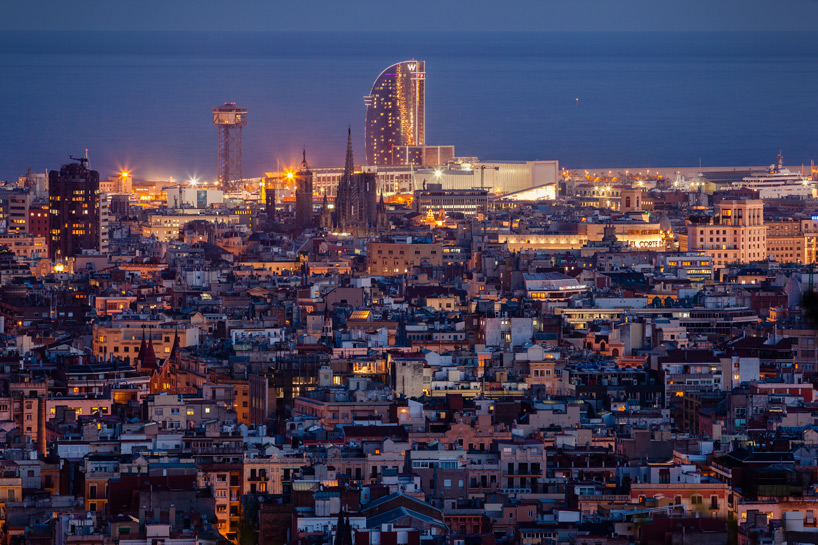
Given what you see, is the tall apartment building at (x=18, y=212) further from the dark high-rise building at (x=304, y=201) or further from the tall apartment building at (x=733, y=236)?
the tall apartment building at (x=733, y=236)

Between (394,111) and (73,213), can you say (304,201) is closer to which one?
(73,213)

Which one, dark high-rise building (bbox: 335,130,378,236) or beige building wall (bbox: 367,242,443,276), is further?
dark high-rise building (bbox: 335,130,378,236)

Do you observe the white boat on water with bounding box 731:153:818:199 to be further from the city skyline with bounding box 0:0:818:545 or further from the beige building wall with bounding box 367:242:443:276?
the beige building wall with bounding box 367:242:443:276

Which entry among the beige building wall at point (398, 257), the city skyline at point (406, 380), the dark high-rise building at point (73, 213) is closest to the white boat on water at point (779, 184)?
the city skyline at point (406, 380)

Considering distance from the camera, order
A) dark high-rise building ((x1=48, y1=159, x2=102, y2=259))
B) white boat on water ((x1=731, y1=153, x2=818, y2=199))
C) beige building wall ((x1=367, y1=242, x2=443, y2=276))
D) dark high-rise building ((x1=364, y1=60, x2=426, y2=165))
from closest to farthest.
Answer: beige building wall ((x1=367, y1=242, x2=443, y2=276))
dark high-rise building ((x1=48, y1=159, x2=102, y2=259))
white boat on water ((x1=731, y1=153, x2=818, y2=199))
dark high-rise building ((x1=364, y1=60, x2=426, y2=165))

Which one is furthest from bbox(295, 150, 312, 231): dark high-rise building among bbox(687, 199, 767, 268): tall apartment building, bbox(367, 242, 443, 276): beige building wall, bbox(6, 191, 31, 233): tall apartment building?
bbox(367, 242, 443, 276): beige building wall

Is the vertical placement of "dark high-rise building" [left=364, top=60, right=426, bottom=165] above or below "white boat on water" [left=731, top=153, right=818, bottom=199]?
above

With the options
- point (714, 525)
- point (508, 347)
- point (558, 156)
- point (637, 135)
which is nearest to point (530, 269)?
point (508, 347)

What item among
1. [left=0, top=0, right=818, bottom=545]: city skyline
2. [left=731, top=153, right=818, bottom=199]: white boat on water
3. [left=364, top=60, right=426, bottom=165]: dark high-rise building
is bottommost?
[left=0, top=0, right=818, bottom=545]: city skyline
